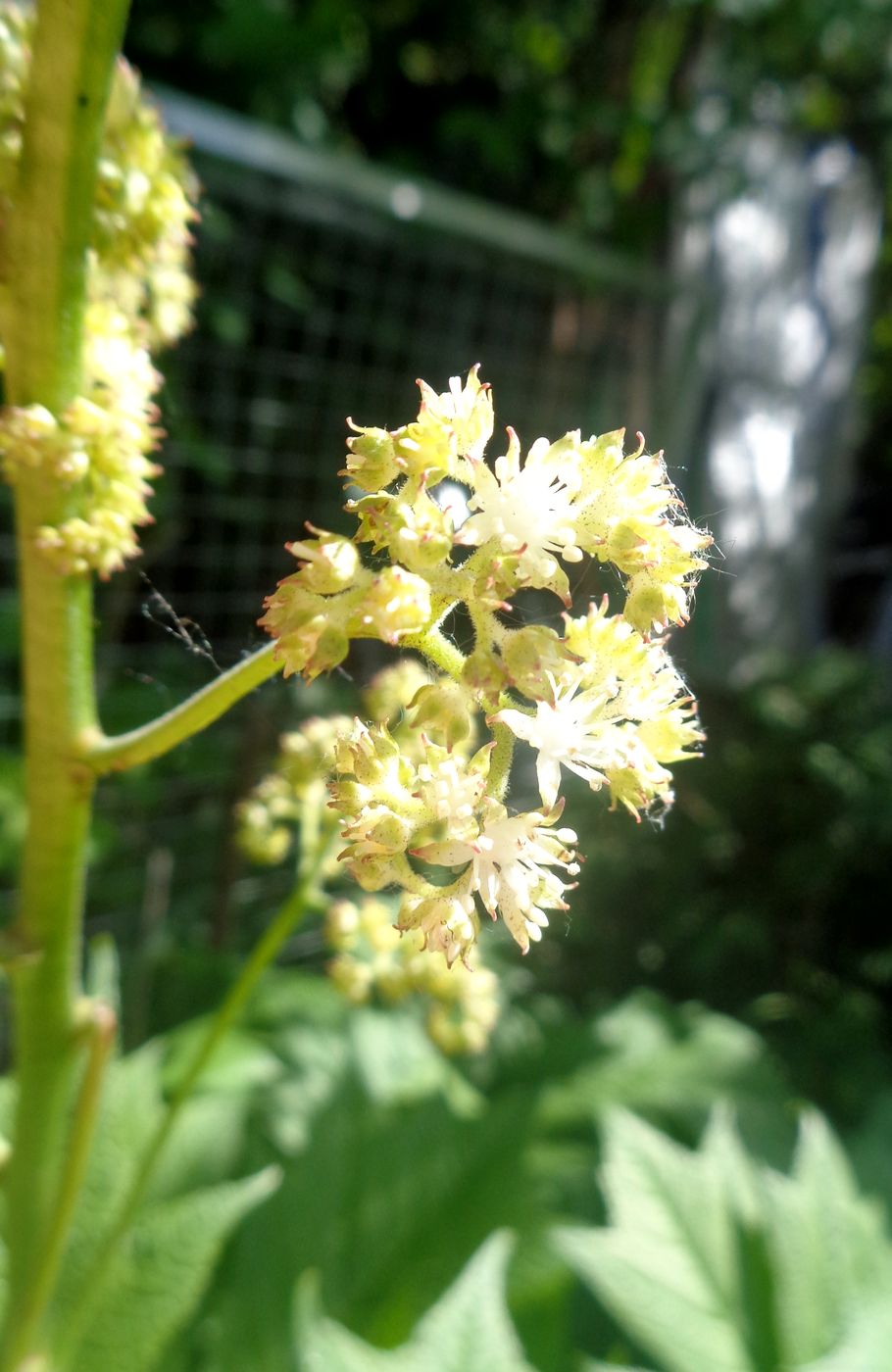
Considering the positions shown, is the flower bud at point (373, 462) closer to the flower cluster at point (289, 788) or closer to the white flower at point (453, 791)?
the white flower at point (453, 791)

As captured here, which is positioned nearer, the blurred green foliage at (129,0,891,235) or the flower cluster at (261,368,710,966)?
the flower cluster at (261,368,710,966)

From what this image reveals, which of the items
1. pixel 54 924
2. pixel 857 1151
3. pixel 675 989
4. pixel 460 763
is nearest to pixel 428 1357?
pixel 54 924

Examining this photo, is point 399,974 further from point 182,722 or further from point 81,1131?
point 182,722

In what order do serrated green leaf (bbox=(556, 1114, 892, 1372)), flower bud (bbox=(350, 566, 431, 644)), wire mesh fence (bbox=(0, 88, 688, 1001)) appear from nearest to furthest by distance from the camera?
1. flower bud (bbox=(350, 566, 431, 644))
2. serrated green leaf (bbox=(556, 1114, 892, 1372))
3. wire mesh fence (bbox=(0, 88, 688, 1001))

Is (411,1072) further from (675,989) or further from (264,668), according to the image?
(264,668)

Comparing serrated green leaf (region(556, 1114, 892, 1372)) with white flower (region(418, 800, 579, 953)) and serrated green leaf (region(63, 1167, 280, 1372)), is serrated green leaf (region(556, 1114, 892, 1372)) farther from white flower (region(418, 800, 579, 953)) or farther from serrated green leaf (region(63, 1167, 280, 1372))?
white flower (region(418, 800, 579, 953))

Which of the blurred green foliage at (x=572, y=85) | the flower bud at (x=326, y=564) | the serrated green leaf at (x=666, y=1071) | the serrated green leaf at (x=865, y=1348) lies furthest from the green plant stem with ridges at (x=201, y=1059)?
the blurred green foliage at (x=572, y=85)

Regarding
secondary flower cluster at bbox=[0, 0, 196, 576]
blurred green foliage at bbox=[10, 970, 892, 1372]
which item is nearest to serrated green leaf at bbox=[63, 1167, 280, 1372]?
blurred green foliage at bbox=[10, 970, 892, 1372]
